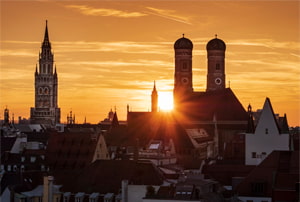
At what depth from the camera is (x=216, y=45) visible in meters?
191

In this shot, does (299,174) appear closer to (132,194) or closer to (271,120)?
(132,194)

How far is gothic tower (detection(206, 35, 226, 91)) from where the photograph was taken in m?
190

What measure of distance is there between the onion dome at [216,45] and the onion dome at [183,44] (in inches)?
182

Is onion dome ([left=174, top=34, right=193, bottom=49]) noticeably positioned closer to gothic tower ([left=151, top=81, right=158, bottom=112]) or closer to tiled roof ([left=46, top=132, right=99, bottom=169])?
gothic tower ([left=151, top=81, right=158, bottom=112])

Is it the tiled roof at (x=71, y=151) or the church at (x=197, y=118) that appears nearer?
the tiled roof at (x=71, y=151)

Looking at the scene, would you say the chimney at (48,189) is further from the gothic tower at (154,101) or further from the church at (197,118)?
the gothic tower at (154,101)

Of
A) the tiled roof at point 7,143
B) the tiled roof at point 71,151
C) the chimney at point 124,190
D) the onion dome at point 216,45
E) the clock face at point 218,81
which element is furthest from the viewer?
the onion dome at point 216,45

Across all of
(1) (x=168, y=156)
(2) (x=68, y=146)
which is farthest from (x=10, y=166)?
(1) (x=168, y=156)

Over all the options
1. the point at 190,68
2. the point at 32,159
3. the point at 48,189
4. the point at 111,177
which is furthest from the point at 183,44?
the point at 48,189

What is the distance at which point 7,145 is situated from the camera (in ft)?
425

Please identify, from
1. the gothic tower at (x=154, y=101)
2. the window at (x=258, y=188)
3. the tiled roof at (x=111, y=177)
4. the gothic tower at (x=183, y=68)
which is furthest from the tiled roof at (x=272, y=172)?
the gothic tower at (x=183, y=68)

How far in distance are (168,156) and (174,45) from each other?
237 ft

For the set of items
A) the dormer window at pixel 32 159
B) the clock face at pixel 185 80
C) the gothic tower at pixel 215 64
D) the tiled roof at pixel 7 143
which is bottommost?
the dormer window at pixel 32 159

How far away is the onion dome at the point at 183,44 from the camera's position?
18762cm
